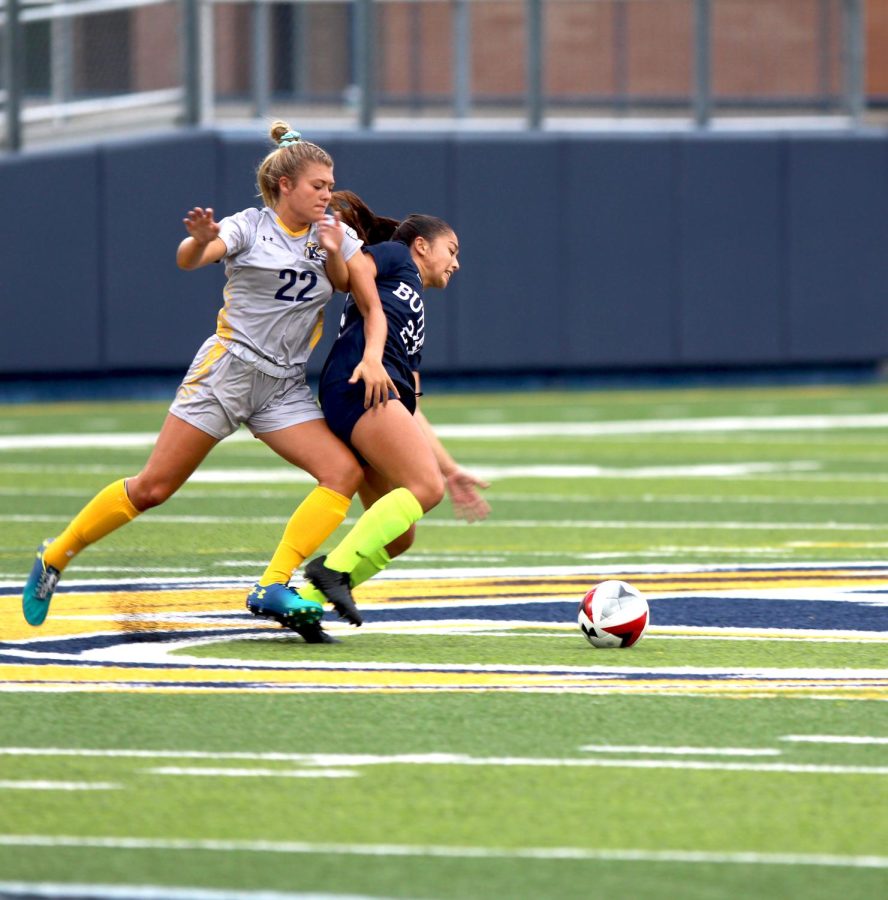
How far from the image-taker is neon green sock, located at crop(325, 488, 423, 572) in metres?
7.51

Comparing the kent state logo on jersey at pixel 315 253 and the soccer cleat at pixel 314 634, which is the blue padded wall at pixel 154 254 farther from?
the soccer cleat at pixel 314 634

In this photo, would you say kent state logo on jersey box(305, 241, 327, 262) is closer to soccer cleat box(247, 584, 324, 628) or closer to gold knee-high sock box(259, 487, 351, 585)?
gold knee-high sock box(259, 487, 351, 585)

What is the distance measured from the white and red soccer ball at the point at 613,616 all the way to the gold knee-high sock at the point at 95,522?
1.74 meters

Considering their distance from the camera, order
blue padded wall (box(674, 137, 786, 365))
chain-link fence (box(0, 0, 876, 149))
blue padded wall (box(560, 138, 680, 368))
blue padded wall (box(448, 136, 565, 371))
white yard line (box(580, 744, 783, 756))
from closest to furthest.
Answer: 1. white yard line (box(580, 744, 783, 756))
2. chain-link fence (box(0, 0, 876, 149))
3. blue padded wall (box(448, 136, 565, 371))
4. blue padded wall (box(560, 138, 680, 368))
5. blue padded wall (box(674, 137, 786, 365))

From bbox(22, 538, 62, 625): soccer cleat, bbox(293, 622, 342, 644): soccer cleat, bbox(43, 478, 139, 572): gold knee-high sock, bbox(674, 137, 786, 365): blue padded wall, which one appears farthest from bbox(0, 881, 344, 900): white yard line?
bbox(674, 137, 786, 365): blue padded wall

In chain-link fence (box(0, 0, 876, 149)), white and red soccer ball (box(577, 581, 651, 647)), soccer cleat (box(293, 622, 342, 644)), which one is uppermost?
chain-link fence (box(0, 0, 876, 149))

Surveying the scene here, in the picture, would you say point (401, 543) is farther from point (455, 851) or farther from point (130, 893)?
point (130, 893)

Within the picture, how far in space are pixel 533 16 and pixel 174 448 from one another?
51.7 ft

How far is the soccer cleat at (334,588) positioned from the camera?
744 cm

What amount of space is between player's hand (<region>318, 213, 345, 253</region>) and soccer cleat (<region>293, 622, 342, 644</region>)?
1366mm

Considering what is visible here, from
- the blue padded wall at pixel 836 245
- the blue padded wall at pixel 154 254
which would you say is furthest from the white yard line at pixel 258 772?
the blue padded wall at pixel 836 245

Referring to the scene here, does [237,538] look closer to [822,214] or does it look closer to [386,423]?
[386,423]

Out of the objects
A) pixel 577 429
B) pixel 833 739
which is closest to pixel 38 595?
pixel 833 739

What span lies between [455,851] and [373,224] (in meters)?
3.88
